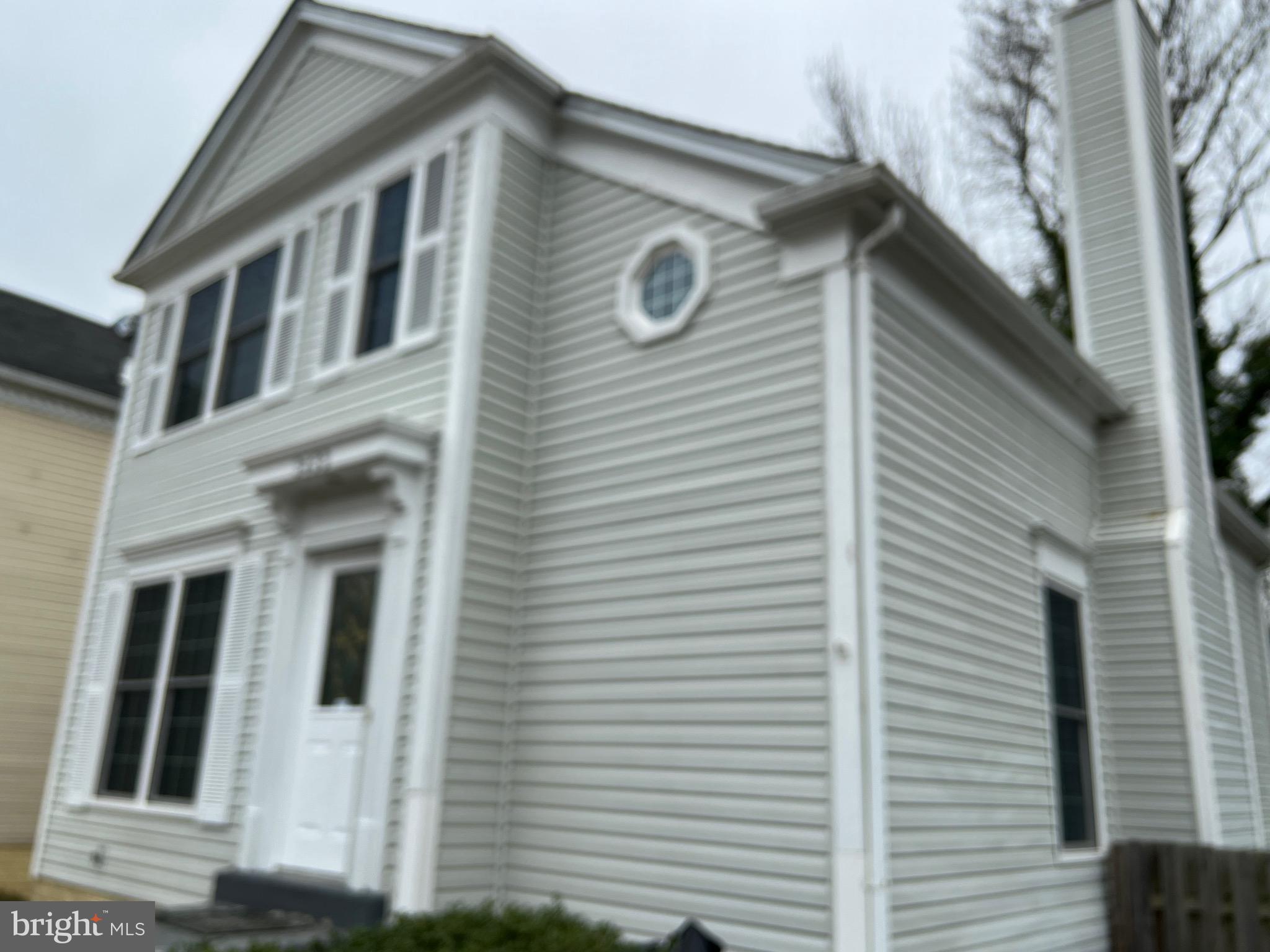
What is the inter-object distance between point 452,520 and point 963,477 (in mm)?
3225

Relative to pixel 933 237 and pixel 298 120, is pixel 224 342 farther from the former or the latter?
pixel 933 237

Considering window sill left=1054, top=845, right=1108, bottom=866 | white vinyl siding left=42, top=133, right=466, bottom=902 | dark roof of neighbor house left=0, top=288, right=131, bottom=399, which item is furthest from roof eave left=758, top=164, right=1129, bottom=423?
dark roof of neighbor house left=0, top=288, right=131, bottom=399

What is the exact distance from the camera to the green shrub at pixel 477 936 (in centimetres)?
425

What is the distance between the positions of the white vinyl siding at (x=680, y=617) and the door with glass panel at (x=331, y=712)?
3.52 ft

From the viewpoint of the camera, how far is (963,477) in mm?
6383

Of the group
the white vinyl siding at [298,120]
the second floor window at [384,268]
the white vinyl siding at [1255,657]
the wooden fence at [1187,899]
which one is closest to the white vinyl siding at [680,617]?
the second floor window at [384,268]

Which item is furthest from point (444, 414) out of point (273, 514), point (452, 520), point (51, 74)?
point (51, 74)

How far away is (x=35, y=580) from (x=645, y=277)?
31.8ft

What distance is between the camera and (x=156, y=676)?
28.1 ft

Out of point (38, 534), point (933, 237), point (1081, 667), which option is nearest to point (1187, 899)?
point (1081, 667)

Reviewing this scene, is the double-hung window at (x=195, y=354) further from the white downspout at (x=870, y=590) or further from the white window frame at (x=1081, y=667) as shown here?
the white window frame at (x=1081, y=667)

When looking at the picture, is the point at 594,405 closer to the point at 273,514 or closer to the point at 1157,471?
the point at 273,514

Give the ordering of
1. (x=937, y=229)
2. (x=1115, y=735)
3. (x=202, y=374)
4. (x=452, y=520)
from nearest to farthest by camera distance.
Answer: (x=937, y=229)
(x=452, y=520)
(x=1115, y=735)
(x=202, y=374)

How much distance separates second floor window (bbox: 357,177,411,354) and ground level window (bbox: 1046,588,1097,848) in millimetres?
5360
